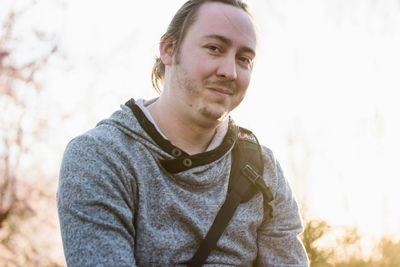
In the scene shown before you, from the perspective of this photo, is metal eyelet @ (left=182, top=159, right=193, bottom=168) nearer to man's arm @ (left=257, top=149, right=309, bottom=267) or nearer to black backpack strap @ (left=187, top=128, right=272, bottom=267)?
black backpack strap @ (left=187, top=128, right=272, bottom=267)

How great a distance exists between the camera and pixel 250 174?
2.49m

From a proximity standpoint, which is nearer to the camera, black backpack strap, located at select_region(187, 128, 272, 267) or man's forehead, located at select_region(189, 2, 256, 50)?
black backpack strap, located at select_region(187, 128, 272, 267)

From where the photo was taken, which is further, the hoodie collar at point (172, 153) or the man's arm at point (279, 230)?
the man's arm at point (279, 230)

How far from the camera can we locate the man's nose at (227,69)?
7.69 feet

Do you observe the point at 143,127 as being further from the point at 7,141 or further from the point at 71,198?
the point at 7,141

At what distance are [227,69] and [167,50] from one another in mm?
385

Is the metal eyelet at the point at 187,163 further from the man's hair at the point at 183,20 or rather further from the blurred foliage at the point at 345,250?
the blurred foliage at the point at 345,250

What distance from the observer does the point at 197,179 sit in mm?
2318

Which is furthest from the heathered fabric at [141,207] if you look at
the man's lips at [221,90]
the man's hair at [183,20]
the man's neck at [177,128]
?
the man's hair at [183,20]

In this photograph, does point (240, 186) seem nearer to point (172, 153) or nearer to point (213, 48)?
point (172, 153)

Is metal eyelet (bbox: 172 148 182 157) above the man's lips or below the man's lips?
below

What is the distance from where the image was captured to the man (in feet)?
6.66

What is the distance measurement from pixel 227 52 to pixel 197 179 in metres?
0.55

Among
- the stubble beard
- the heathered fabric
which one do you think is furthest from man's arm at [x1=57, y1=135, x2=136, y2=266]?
the stubble beard
